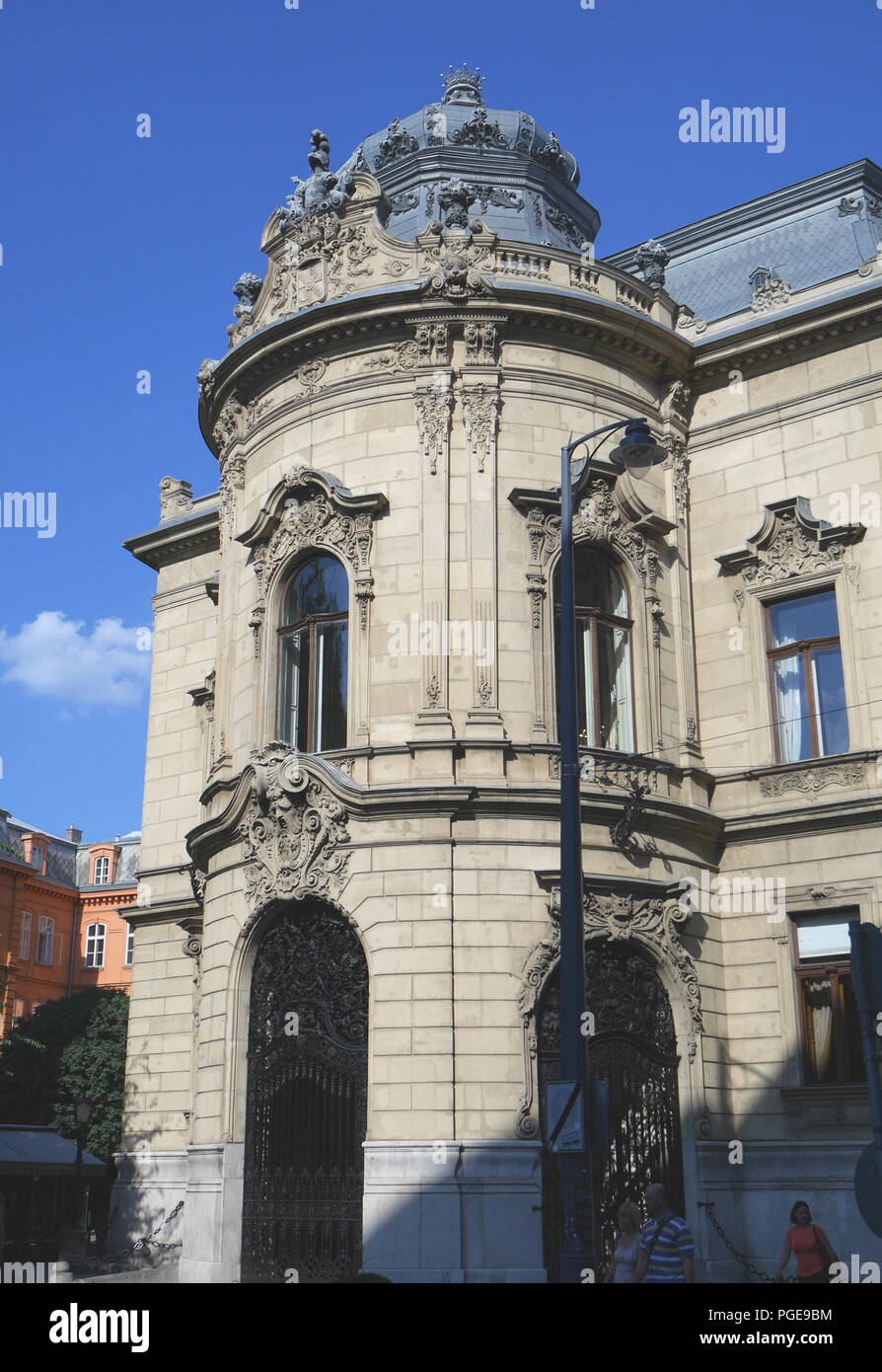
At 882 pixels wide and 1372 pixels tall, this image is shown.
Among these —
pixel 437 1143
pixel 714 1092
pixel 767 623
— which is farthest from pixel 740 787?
pixel 437 1143

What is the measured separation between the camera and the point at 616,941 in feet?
66.6

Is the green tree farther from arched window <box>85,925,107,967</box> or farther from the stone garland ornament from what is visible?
the stone garland ornament

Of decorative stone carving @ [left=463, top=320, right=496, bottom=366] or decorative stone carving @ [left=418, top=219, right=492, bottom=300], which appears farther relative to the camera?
decorative stone carving @ [left=463, top=320, right=496, bottom=366]

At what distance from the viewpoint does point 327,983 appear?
Answer: 20359mm

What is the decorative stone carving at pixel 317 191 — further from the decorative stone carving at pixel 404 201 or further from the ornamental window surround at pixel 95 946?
the ornamental window surround at pixel 95 946

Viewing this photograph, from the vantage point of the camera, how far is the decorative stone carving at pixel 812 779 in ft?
69.8

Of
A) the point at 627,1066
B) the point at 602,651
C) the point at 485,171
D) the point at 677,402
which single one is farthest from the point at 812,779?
the point at 485,171

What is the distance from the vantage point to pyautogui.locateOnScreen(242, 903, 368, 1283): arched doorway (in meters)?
19.4

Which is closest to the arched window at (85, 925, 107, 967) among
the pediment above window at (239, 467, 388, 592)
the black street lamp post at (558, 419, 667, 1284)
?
the pediment above window at (239, 467, 388, 592)

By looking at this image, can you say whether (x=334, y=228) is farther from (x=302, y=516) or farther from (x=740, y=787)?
(x=740, y=787)

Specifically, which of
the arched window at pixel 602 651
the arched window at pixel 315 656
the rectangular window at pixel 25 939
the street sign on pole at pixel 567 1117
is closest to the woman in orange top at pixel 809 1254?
the street sign on pole at pixel 567 1117

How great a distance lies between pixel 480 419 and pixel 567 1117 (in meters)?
12.0

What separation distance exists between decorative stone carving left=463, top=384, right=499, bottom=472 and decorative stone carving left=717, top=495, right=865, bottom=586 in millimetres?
4456
